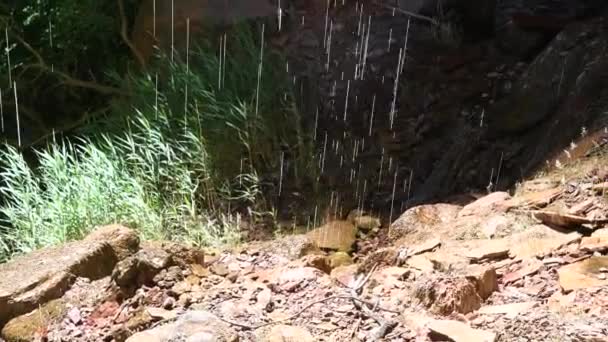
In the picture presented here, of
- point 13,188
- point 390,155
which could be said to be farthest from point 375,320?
point 13,188

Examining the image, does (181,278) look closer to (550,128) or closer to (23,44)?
(550,128)

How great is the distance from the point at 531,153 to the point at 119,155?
2.69 m

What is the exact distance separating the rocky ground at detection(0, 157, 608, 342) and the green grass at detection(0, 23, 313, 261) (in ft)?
2.96

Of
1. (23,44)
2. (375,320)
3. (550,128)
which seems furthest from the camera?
(23,44)

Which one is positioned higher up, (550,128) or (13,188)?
(550,128)

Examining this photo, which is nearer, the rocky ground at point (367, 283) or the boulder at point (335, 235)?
the rocky ground at point (367, 283)

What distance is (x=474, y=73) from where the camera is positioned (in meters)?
5.76

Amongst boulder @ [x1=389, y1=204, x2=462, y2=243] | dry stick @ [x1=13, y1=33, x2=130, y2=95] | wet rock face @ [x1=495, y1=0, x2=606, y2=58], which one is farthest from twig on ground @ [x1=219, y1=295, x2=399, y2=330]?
dry stick @ [x1=13, y1=33, x2=130, y2=95]

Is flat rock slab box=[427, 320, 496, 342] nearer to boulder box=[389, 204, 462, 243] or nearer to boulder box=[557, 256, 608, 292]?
boulder box=[557, 256, 608, 292]

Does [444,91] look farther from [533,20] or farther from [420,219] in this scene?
[420,219]

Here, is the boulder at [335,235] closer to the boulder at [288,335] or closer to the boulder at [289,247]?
the boulder at [289,247]

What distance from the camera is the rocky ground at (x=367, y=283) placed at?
9.36 feet

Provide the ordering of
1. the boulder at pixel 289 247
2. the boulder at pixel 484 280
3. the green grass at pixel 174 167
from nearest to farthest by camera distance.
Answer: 1. the boulder at pixel 484 280
2. the boulder at pixel 289 247
3. the green grass at pixel 174 167

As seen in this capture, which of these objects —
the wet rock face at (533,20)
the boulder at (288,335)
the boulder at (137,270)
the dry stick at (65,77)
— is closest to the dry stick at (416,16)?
the wet rock face at (533,20)
